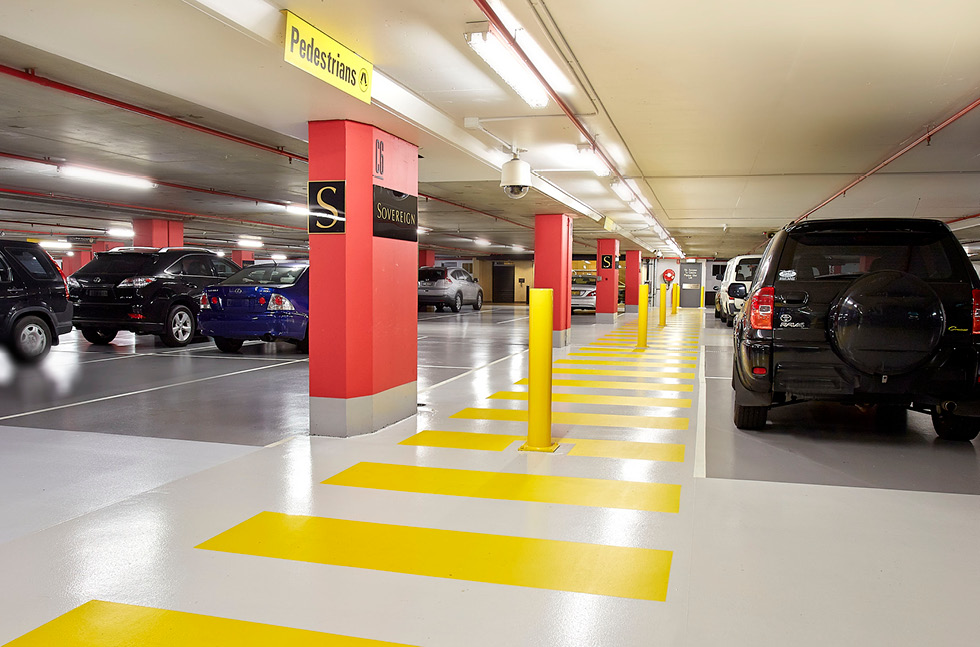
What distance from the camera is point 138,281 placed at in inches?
425

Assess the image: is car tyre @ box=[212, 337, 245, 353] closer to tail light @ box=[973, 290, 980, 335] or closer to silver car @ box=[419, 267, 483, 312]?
tail light @ box=[973, 290, 980, 335]

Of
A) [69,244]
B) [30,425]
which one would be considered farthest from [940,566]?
[69,244]

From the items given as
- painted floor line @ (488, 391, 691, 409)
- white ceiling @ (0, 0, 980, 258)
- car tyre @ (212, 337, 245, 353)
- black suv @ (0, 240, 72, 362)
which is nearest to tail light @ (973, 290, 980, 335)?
white ceiling @ (0, 0, 980, 258)

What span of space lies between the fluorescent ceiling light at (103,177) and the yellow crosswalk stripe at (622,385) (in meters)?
7.34

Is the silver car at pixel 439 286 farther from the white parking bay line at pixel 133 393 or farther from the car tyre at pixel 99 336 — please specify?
the white parking bay line at pixel 133 393

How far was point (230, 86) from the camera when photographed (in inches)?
190

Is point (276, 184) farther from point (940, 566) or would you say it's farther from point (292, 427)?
point (940, 566)

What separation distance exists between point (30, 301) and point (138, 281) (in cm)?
171

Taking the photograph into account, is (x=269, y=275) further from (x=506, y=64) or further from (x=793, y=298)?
(x=793, y=298)

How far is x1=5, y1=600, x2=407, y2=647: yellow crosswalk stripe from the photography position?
7.86ft

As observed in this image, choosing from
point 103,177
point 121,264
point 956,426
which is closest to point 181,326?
point 121,264

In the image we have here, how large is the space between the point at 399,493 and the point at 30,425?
3711mm

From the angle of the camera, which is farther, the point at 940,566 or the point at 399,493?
the point at 399,493

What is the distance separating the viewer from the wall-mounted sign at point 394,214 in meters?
5.73
